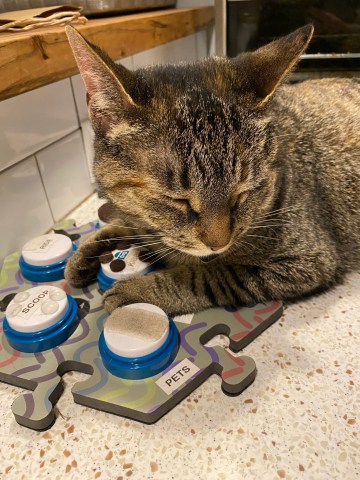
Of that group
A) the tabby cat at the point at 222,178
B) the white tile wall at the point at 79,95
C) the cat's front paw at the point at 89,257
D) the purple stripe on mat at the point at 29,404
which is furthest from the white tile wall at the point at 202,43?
the purple stripe on mat at the point at 29,404

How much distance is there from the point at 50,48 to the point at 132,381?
2.43ft

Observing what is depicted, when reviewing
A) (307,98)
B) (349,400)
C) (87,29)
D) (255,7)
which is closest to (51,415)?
(349,400)

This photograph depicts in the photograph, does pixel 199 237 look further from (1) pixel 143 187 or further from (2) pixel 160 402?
(2) pixel 160 402

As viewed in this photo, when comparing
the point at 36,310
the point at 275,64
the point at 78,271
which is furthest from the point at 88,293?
the point at 275,64

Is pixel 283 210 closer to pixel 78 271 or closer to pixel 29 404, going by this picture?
pixel 78 271

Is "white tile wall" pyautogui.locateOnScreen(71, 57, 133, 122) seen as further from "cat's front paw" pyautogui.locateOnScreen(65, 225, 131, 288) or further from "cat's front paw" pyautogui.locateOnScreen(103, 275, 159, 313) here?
"cat's front paw" pyautogui.locateOnScreen(103, 275, 159, 313)

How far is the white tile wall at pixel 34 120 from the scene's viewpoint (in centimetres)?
105

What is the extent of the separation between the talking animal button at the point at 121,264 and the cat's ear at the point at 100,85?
1.09 ft

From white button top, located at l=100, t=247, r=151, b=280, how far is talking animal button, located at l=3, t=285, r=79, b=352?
0.13m

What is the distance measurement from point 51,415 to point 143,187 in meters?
0.43

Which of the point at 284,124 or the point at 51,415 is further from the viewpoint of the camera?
the point at 284,124

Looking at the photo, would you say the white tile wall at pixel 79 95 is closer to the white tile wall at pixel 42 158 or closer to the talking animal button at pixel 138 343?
the white tile wall at pixel 42 158

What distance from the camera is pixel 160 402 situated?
689mm

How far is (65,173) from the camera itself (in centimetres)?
133
